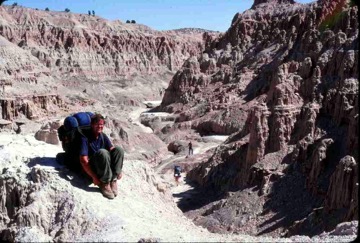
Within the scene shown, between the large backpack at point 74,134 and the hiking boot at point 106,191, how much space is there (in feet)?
1.95

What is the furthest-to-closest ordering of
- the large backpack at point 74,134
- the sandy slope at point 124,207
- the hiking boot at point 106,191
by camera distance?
the large backpack at point 74,134
the hiking boot at point 106,191
the sandy slope at point 124,207

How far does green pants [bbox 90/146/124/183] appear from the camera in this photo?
8.07 metres

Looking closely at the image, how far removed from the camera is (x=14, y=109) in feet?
132

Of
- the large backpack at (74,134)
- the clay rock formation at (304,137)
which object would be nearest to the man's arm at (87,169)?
the large backpack at (74,134)

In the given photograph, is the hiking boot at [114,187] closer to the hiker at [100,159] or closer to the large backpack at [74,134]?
the hiker at [100,159]

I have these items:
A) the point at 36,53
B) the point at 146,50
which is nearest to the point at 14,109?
the point at 36,53

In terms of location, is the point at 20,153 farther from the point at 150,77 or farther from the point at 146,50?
the point at 146,50

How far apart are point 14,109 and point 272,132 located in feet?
82.8

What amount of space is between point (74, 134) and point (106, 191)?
108 centimetres

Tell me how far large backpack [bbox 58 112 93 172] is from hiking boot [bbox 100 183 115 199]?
59 centimetres

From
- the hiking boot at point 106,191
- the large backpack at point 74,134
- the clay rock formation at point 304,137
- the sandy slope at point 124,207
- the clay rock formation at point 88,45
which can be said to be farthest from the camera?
the clay rock formation at point 88,45

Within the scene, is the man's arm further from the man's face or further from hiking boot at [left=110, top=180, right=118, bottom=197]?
the man's face

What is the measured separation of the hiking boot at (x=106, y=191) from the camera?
8172mm

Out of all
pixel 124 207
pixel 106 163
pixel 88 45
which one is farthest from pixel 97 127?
pixel 88 45
